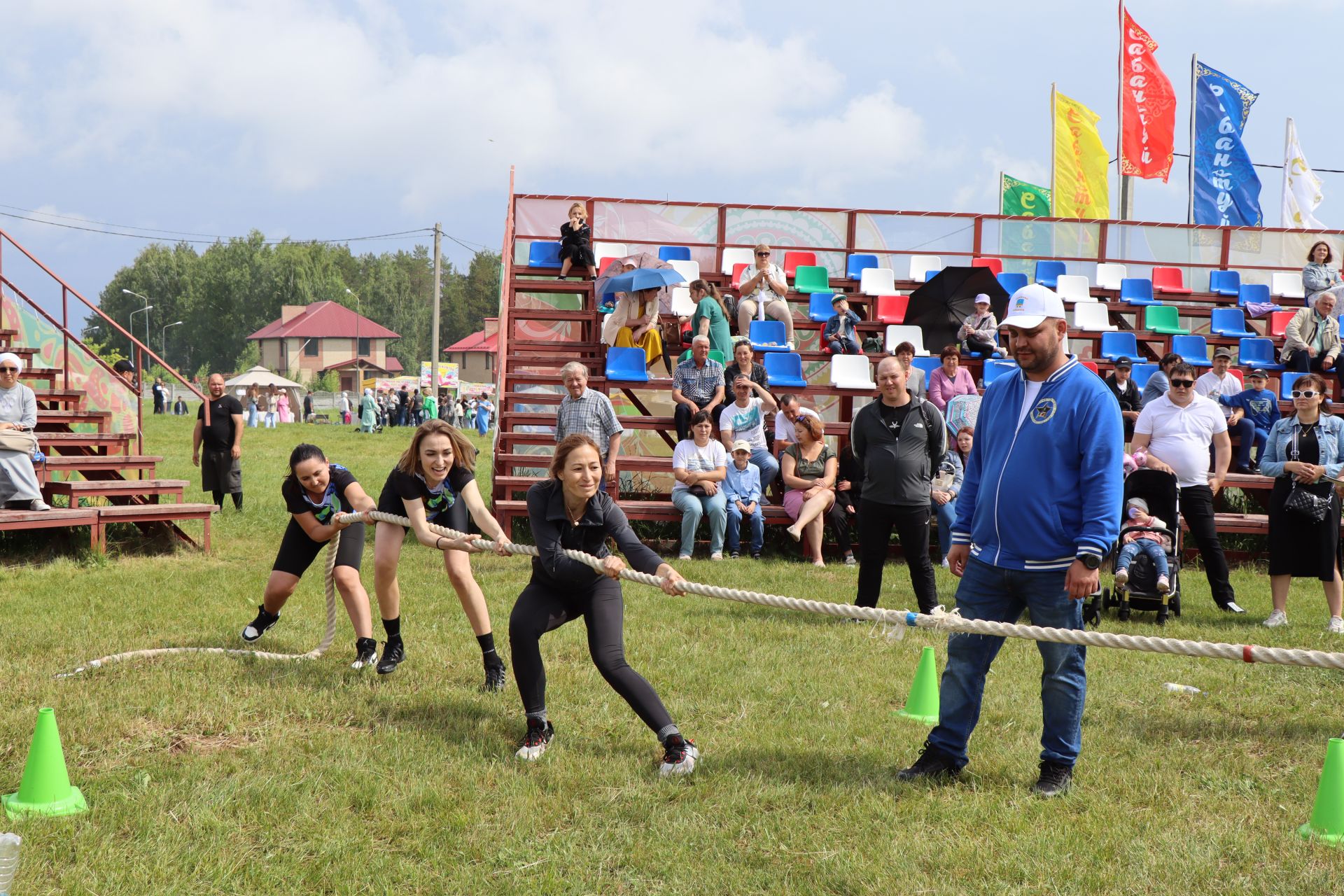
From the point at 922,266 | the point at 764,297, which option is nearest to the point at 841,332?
the point at 764,297

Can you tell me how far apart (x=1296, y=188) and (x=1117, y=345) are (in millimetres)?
10814

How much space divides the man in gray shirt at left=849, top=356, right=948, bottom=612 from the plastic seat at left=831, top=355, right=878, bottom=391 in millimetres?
5282

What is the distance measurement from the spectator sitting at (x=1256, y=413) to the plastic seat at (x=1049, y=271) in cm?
481

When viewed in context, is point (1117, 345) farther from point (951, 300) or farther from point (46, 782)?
point (46, 782)

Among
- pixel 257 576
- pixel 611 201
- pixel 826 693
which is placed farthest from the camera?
pixel 611 201

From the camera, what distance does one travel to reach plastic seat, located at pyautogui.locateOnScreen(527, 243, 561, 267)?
16391mm

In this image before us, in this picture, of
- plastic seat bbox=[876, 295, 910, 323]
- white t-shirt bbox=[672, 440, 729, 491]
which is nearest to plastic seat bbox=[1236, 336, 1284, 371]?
plastic seat bbox=[876, 295, 910, 323]

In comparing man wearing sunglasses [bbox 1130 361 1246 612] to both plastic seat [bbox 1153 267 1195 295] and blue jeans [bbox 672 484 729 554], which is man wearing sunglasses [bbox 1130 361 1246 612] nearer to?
blue jeans [bbox 672 484 729 554]

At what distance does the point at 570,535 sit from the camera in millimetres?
5004

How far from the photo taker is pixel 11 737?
499 centimetres

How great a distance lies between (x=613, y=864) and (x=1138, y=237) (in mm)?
16031

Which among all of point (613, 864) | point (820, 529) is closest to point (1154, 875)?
point (613, 864)

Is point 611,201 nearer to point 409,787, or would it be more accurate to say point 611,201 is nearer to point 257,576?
Result: point 257,576

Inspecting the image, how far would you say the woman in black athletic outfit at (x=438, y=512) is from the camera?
6031mm
